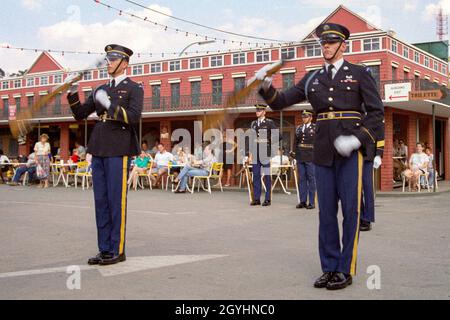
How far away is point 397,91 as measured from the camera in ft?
65.0

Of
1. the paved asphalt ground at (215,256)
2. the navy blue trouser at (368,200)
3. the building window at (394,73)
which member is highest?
the building window at (394,73)

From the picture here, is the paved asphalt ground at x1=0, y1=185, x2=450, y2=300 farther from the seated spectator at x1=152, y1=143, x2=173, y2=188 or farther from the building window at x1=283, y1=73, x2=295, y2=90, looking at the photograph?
the building window at x1=283, y1=73, x2=295, y2=90

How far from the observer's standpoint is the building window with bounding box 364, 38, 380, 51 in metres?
25.2

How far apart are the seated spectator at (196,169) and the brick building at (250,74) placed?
8.05ft

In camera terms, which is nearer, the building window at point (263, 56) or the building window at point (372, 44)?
the building window at point (372, 44)

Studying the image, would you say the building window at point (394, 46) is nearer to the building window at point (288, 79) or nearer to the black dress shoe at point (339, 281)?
the building window at point (288, 79)

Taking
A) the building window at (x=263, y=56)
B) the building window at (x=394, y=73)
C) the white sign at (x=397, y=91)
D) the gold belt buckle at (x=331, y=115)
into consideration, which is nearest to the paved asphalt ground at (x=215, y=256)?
the gold belt buckle at (x=331, y=115)

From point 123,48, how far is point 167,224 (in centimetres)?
398

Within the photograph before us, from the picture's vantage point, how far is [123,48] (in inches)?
232

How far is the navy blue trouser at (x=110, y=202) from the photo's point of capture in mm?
5734

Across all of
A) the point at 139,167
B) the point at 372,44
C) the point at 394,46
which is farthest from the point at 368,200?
the point at 394,46

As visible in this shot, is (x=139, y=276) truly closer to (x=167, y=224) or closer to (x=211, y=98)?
(x=167, y=224)

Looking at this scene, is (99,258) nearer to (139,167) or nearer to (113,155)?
(113,155)
